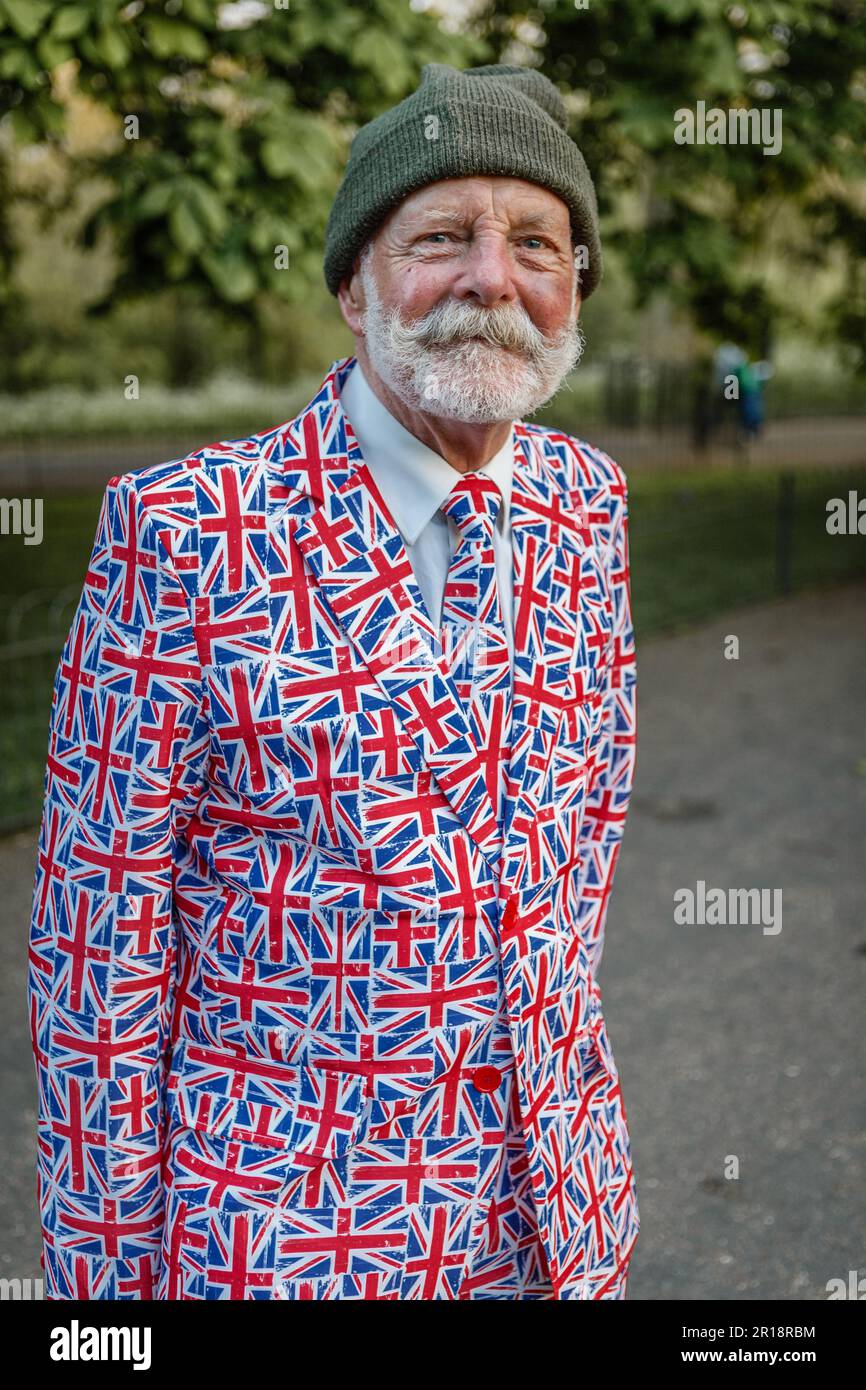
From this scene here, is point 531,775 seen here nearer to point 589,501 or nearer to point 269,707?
point 269,707

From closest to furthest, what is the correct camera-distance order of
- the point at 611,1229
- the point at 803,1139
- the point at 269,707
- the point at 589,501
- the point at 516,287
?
the point at 269,707 → the point at 516,287 → the point at 611,1229 → the point at 589,501 → the point at 803,1139

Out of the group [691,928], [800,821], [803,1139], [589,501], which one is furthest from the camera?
Result: [800,821]

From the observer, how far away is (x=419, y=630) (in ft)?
5.63

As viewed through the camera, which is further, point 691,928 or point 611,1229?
point 691,928

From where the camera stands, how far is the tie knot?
5.86 feet

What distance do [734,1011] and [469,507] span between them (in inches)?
137

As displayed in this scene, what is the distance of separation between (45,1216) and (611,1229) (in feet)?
2.61

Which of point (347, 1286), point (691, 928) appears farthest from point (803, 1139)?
point (347, 1286)

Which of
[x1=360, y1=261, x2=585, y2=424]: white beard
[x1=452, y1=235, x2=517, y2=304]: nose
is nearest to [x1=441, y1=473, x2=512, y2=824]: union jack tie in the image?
[x1=360, y1=261, x2=585, y2=424]: white beard

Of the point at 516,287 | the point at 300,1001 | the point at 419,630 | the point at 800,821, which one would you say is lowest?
the point at 800,821

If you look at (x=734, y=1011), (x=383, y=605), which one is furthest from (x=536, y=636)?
(x=734, y=1011)

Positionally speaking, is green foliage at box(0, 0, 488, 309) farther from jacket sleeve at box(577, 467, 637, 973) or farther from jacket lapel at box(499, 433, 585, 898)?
jacket lapel at box(499, 433, 585, 898)

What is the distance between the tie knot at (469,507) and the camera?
5.86 ft

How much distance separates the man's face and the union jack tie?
0.42 feet
